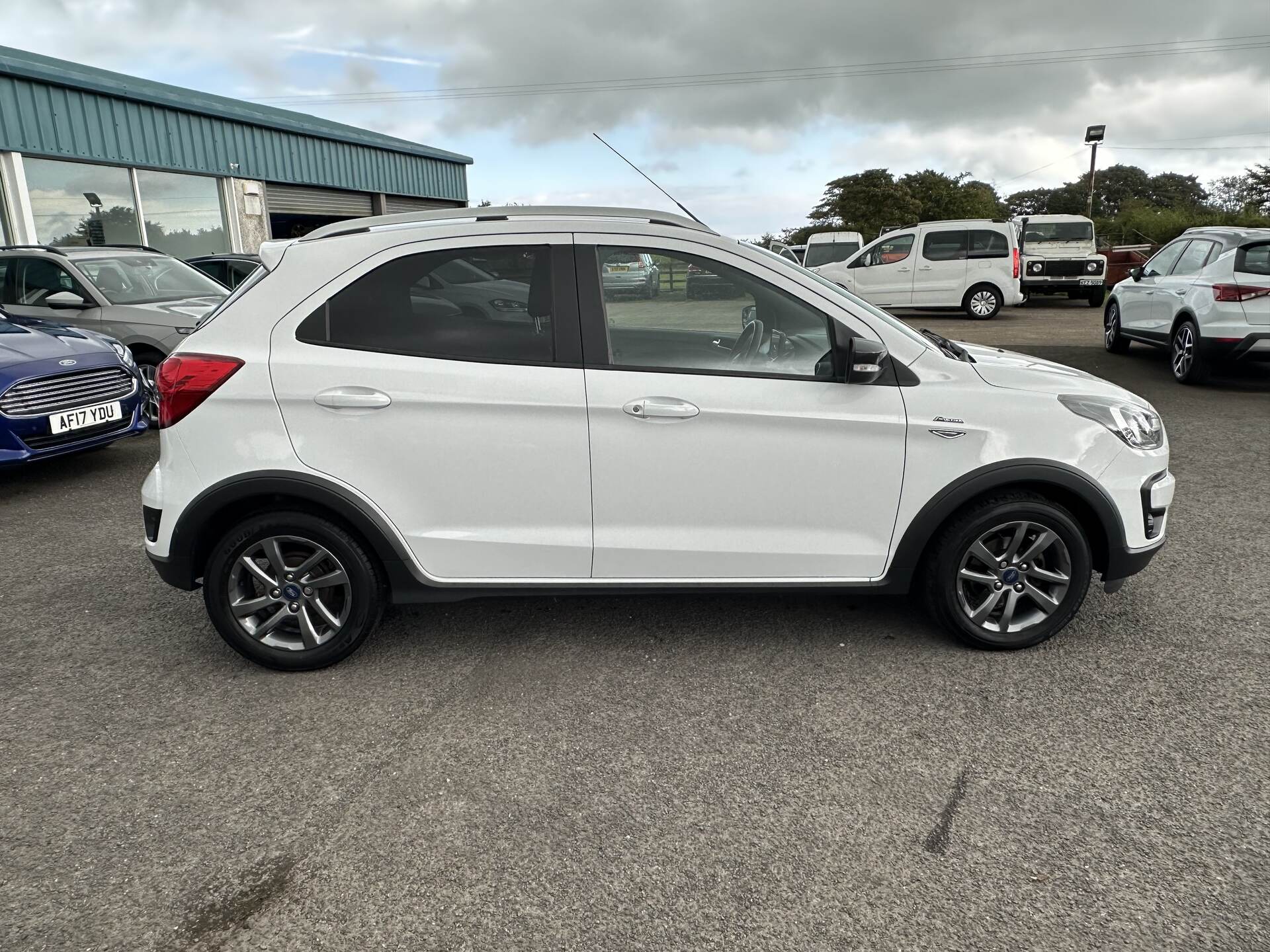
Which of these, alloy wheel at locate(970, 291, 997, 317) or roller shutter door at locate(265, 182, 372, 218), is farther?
roller shutter door at locate(265, 182, 372, 218)

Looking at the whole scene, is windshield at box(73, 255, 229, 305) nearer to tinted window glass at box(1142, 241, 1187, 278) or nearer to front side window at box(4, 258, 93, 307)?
front side window at box(4, 258, 93, 307)

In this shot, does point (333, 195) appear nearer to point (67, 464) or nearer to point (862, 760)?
point (67, 464)

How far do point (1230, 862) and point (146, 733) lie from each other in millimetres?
3363

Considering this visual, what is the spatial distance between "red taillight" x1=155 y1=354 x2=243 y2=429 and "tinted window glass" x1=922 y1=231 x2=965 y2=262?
17.0m

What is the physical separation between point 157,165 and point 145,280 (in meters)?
9.85

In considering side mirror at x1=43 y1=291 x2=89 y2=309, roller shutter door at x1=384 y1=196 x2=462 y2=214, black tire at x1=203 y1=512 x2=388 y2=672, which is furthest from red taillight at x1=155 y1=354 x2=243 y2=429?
roller shutter door at x1=384 y1=196 x2=462 y2=214

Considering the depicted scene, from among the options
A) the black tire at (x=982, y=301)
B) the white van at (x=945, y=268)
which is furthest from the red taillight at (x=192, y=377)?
the black tire at (x=982, y=301)

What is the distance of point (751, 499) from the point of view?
3.34 m

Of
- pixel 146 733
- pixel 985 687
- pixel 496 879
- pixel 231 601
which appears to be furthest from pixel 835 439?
pixel 146 733

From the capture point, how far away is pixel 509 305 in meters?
3.32

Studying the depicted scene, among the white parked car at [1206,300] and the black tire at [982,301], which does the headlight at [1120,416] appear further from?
the black tire at [982,301]

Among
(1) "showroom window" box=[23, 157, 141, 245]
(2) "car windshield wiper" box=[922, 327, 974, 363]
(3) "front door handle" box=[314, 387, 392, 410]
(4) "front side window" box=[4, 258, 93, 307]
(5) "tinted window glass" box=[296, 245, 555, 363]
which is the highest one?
(1) "showroom window" box=[23, 157, 141, 245]

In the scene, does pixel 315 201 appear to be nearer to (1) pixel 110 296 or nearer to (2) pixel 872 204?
(1) pixel 110 296

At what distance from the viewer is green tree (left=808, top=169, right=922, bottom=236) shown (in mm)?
59500
